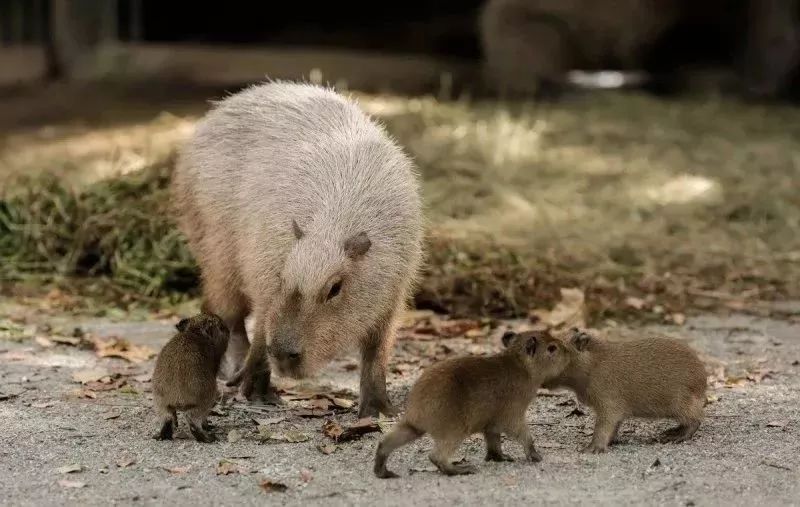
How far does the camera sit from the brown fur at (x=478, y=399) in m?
4.28

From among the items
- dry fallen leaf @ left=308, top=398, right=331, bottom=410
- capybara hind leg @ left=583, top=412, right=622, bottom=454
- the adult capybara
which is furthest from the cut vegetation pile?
capybara hind leg @ left=583, top=412, right=622, bottom=454

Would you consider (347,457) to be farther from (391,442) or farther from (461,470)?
(461,470)

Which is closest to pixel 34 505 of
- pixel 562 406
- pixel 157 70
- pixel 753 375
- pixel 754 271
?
pixel 562 406

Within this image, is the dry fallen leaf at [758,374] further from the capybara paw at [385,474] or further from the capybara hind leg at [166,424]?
the capybara hind leg at [166,424]

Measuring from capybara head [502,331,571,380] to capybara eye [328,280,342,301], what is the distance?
694 millimetres

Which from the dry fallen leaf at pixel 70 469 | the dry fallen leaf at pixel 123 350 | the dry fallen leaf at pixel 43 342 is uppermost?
the dry fallen leaf at pixel 70 469

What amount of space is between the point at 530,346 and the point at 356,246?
0.82m

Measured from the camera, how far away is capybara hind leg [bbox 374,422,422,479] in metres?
4.27

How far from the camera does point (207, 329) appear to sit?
200 inches

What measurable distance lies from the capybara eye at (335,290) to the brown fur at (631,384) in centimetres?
86

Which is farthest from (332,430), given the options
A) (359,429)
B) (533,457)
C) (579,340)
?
(579,340)

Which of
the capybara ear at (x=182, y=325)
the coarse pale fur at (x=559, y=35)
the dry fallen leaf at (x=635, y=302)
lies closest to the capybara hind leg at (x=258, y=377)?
the capybara ear at (x=182, y=325)

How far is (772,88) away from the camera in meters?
12.8

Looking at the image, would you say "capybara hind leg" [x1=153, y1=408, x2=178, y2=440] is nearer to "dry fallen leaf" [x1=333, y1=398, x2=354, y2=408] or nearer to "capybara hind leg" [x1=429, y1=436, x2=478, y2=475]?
"dry fallen leaf" [x1=333, y1=398, x2=354, y2=408]
